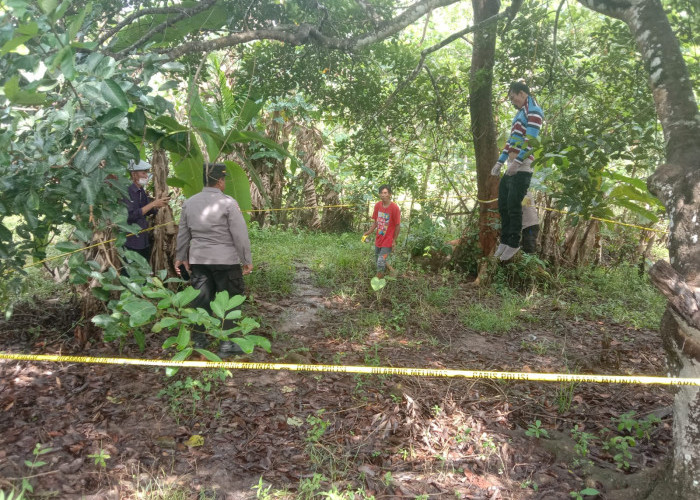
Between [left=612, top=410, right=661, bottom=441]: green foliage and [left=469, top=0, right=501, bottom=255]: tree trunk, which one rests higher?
[left=469, top=0, right=501, bottom=255]: tree trunk

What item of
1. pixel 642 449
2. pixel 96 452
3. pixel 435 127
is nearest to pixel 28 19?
pixel 96 452

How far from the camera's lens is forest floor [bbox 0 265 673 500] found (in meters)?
2.95

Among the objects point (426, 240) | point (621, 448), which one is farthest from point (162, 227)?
point (621, 448)

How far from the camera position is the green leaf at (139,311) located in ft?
7.73

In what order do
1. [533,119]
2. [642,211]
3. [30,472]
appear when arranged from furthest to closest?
1. [642,211]
2. [533,119]
3. [30,472]

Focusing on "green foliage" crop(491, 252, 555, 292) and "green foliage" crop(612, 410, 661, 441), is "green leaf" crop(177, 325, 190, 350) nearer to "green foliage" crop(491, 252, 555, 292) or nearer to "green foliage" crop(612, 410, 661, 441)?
"green foliage" crop(612, 410, 661, 441)

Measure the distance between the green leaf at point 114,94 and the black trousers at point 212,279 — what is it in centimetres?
245

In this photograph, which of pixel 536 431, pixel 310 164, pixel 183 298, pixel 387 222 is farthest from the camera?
pixel 310 164

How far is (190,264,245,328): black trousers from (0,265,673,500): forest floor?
0.62m

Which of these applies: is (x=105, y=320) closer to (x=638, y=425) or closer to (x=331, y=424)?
(x=331, y=424)

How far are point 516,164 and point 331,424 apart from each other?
288cm

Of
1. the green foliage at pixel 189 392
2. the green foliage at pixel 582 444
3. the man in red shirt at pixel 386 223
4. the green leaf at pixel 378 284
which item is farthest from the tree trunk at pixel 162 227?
the green foliage at pixel 582 444

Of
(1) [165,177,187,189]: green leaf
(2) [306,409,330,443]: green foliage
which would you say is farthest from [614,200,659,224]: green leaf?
(1) [165,177,187,189]: green leaf

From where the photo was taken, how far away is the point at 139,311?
2.39 meters
